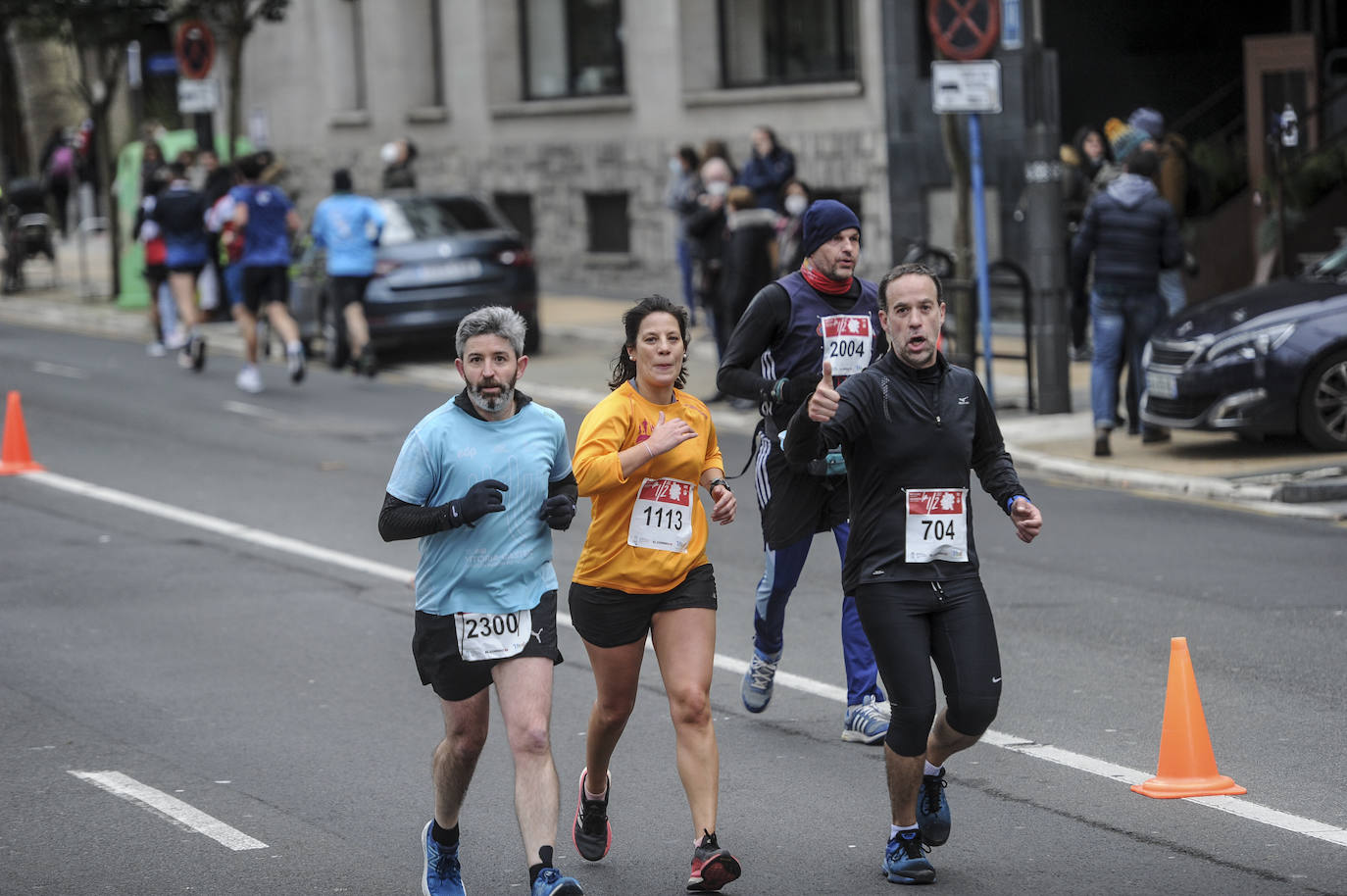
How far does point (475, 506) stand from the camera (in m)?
5.55

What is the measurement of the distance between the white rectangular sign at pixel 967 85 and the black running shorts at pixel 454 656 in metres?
10.1

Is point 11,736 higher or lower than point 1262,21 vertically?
lower

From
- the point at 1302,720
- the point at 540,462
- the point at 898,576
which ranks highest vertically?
the point at 540,462

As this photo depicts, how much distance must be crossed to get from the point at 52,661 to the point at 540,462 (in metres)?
4.17

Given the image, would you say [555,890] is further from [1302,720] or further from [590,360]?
[590,360]

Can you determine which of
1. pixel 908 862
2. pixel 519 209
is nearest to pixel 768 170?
pixel 519 209

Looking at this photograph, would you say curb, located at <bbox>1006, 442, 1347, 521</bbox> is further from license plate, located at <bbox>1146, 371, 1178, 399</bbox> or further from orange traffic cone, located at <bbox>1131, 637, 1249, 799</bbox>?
→ orange traffic cone, located at <bbox>1131, 637, 1249, 799</bbox>

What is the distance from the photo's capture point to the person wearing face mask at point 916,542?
589 cm

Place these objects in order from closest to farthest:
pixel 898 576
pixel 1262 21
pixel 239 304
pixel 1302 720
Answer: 1. pixel 898 576
2. pixel 1302 720
3. pixel 239 304
4. pixel 1262 21

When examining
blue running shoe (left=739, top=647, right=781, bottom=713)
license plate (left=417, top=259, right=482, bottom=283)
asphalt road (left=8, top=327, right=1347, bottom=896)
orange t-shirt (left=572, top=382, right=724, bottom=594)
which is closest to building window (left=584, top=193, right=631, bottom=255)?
license plate (left=417, top=259, right=482, bottom=283)

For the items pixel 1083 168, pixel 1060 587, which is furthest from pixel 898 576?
pixel 1083 168

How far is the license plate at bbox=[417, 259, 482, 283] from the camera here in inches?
789

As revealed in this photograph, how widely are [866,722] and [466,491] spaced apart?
7.86 feet

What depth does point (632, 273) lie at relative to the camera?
90.4 ft
